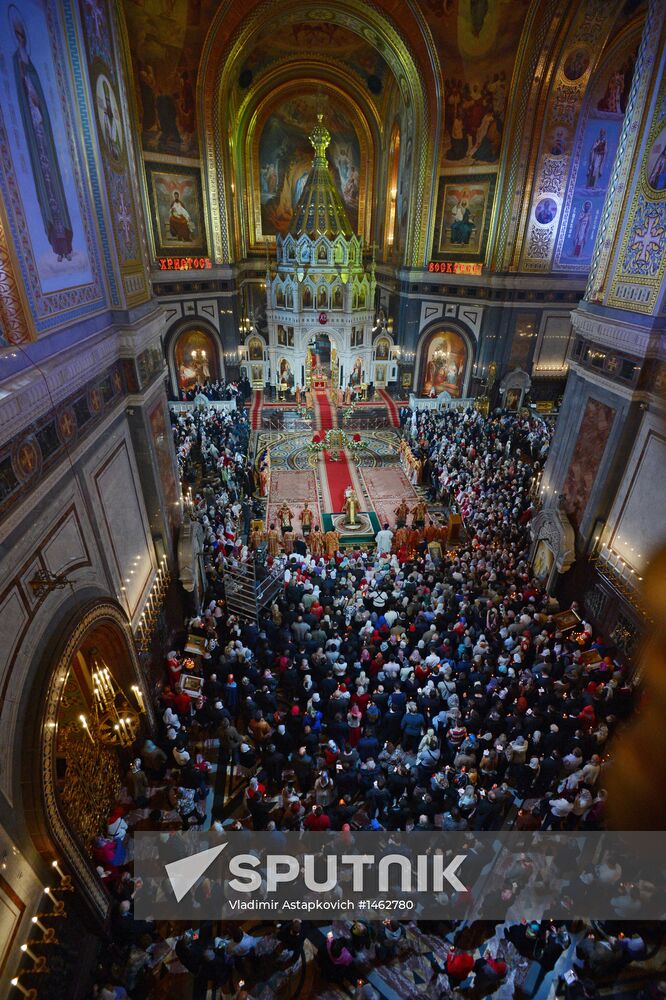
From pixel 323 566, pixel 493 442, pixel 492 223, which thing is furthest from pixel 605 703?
pixel 492 223

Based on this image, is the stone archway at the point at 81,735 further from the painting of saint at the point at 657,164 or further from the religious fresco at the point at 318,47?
the religious fresco at the point at 318,47

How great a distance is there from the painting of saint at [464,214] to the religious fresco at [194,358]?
40.3 feet

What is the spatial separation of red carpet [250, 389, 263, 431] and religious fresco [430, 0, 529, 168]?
13.6m

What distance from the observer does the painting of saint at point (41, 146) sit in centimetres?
579

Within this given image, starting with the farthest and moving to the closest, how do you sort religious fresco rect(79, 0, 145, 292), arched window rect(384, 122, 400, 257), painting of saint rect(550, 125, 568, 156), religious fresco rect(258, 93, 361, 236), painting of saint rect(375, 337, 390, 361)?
religious fresco rect(258, 93, 361, 236) → painting of saint rect(375, 337, 390, 361) → arched window rect(384, 122, 400, 257) → painting of saint rect(550, 125, 568, 156) → religious fresco rect(79, 0, 145, 292)

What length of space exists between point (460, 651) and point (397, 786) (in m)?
2.81

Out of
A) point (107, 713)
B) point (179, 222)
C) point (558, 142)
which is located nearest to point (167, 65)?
point (179, 222)

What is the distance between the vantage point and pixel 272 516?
1614 cm

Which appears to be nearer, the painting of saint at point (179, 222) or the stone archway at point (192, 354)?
the painting of saint at point (179, 222)

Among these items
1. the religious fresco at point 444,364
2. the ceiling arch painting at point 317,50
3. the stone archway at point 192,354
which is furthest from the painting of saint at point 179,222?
the religious fresco at point 444,364

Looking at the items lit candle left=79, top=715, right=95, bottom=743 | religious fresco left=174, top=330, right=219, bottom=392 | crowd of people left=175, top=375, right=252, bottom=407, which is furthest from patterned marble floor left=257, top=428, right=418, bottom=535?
lit candle left=79, top=715, right=95, bottom=743

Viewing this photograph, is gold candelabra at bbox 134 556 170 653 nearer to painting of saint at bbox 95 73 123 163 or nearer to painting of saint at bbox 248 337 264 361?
painting of saint at bbox 95 73 123 163

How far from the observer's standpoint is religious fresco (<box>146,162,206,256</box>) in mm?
21547

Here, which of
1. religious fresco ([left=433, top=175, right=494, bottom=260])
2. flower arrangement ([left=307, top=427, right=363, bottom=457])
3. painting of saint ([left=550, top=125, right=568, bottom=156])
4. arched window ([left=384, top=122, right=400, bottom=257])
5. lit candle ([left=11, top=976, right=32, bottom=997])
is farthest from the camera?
arched window ([left=384, top=122, right=400, bottom=257])
